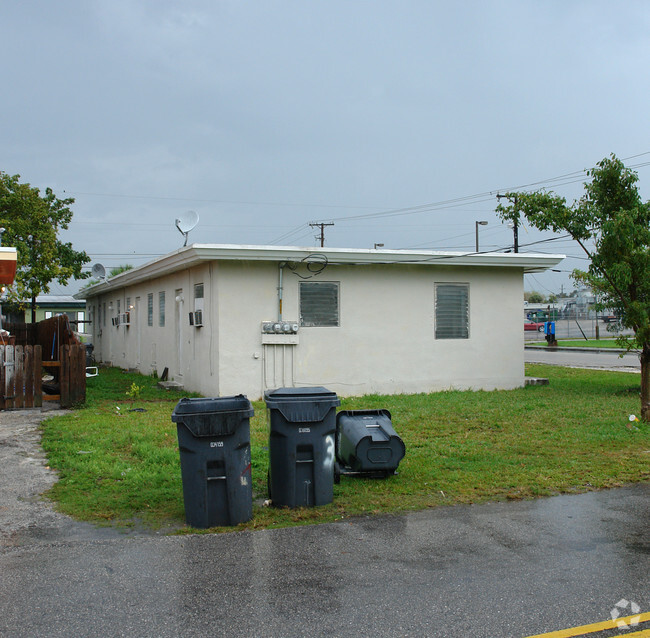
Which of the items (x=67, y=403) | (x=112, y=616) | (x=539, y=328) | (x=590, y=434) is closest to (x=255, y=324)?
(x=67, y=403)

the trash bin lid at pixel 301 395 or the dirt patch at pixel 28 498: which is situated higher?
the trash bin lid at pixel 301 395

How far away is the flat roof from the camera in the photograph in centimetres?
1350

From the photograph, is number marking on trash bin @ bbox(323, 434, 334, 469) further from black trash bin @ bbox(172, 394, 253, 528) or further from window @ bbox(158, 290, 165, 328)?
window @ bbox(158, 290, 165, 328)

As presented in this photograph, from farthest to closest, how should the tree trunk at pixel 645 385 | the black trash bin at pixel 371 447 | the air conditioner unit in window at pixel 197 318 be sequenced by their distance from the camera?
the air conditioner unit in window at pixel 197 318 < the tree trunk at pixel 645 385 < the black trash bin at pixel 371 447

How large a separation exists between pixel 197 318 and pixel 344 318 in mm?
3172

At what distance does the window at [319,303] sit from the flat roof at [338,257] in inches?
22.1

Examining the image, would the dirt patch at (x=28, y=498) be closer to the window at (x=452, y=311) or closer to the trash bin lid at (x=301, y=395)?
the trash bin lid at (x=301, y=395)

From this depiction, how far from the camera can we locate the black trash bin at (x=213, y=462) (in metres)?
5.85

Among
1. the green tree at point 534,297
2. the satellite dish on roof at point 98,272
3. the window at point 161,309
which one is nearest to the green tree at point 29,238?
the satellite dish on roof at point 98,272

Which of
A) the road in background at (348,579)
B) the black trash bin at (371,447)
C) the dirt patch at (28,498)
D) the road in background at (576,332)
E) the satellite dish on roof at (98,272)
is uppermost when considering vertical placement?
the satellite dish on roof at (98,272)

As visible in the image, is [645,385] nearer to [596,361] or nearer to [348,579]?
[348,579]

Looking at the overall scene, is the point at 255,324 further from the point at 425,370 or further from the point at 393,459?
the point at 393,459

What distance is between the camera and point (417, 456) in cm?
864

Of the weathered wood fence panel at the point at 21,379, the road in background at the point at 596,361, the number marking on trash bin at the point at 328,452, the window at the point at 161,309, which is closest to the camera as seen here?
the number marking on trash bin at the point at 328,452
